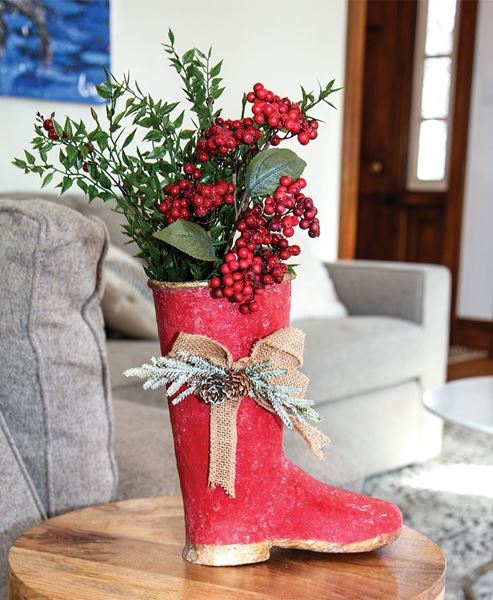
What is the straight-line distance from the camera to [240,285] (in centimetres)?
68

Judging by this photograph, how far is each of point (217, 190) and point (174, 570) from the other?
34 cm

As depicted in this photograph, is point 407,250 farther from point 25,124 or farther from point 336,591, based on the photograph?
point 336,591

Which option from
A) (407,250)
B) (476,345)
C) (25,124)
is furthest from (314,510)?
(407,250)

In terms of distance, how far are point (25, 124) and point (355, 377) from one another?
130cm

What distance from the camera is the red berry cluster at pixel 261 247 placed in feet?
2.23

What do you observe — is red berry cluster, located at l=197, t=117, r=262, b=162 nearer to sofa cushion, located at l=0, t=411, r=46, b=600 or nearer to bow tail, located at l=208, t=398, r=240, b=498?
bow tail, located at l=208, t=398, r=240, b=498

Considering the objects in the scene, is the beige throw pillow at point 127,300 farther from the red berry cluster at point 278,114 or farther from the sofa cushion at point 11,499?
the red berry cluster at point 278,114

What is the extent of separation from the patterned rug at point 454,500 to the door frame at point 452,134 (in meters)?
1.35

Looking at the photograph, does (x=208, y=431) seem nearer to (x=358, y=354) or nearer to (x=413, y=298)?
(x=358, y=354)

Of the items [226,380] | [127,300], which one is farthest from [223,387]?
[127,300]

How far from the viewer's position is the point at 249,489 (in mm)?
756

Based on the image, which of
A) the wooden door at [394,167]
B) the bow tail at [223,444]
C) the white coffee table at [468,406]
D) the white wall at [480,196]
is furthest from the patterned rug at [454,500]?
the wooden door at [394,167]

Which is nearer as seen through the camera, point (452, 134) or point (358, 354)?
point (358, 354)

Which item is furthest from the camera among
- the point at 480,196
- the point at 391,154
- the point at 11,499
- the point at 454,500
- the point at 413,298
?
the point at 391,154
